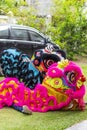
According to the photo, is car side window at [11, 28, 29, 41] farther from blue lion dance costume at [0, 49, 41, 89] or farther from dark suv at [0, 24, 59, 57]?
blue lion dance costume at [0, 49, 41, 89]

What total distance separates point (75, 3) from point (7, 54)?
1031cm

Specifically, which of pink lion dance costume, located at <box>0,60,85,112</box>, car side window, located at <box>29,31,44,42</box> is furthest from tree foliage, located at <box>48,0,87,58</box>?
pink lion dance costume, located at <box>0,60,85,112</box>

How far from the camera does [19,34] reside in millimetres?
13984

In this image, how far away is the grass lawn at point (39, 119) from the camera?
22.6 feet

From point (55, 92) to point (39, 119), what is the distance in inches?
31.9

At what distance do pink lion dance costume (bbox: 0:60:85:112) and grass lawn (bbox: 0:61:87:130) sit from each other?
0.55ft

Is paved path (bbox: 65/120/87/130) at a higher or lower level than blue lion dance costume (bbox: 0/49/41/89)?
lower

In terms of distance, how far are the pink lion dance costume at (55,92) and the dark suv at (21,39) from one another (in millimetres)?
5227

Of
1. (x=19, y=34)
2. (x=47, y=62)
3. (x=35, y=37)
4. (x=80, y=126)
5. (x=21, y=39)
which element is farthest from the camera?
(x=35, y=37)

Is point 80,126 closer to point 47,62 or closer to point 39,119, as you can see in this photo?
point 39,119

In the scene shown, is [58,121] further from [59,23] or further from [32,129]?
[59,23]

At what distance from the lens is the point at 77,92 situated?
8.08 metres

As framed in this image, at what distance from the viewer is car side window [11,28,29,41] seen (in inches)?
543

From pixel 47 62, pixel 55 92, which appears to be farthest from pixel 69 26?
pixel 55 92
